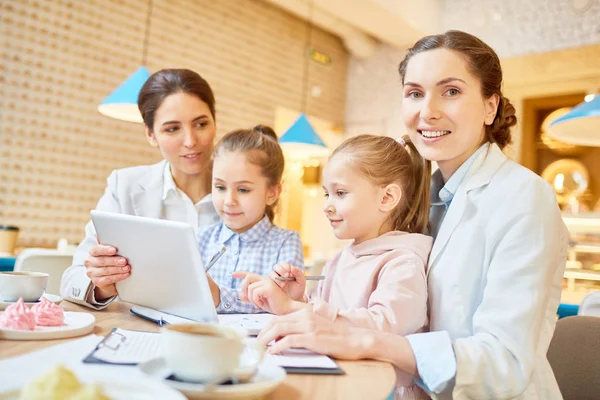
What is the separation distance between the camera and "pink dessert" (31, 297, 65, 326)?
3.42ft

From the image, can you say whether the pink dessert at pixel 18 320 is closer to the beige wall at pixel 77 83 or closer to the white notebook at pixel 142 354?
the white notebook at pixel 142 354

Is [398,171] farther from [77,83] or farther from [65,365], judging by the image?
[77,83]

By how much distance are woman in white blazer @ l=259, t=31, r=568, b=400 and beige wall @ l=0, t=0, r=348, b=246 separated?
4197 mm

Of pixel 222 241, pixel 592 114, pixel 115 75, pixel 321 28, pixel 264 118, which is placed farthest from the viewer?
pixel 321 28

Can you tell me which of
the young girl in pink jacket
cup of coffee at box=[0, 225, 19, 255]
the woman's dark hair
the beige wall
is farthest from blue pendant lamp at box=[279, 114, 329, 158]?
the young girl in pink jacket

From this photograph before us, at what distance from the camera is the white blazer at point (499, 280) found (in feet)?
3.45

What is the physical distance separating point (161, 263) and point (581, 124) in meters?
3.03

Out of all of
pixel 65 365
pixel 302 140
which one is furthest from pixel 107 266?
pixel 302 140

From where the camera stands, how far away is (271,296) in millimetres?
1197

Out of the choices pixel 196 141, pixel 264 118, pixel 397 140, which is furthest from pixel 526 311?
pixel 264 118

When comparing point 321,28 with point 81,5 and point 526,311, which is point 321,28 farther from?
point 526,311

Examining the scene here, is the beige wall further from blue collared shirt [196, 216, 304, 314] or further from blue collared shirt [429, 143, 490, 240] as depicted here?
blue collared shirt [429, 143, 490, 240]

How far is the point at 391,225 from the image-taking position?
5.04 ft

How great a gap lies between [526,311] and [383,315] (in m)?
0.29
